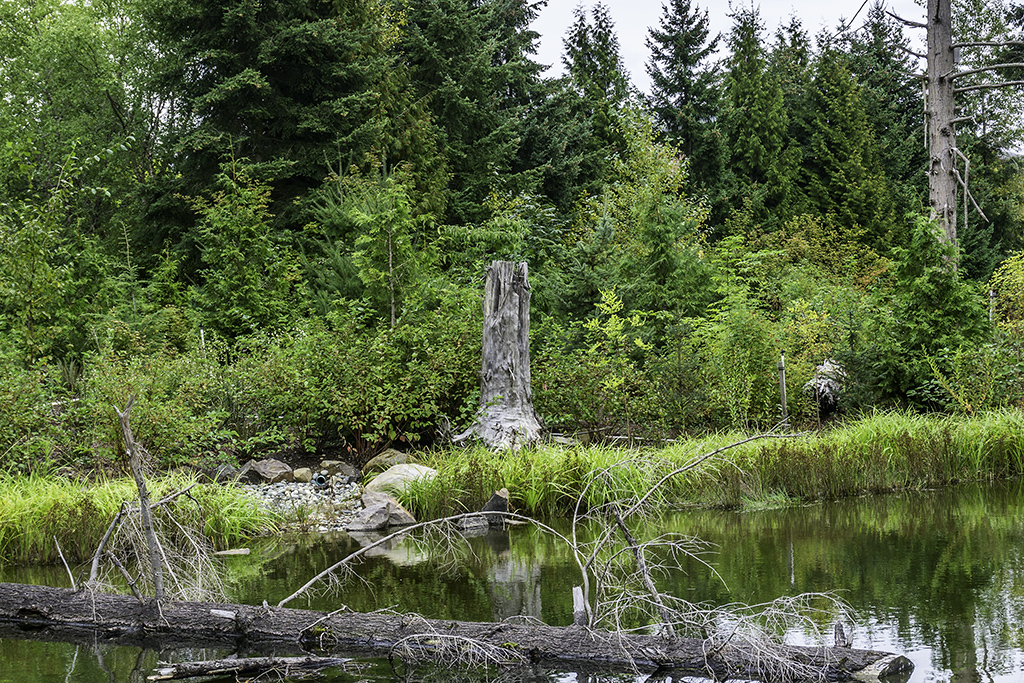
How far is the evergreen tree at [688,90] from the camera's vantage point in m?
28.9

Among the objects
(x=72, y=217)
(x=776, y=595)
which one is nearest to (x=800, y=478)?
(x=776, y=595)

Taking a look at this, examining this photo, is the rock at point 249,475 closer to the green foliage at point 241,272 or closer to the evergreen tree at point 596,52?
the green foliage at point 241,272

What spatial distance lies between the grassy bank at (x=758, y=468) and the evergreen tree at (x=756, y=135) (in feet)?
62.1

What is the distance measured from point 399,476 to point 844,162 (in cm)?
2489

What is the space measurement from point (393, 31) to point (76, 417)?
49.8 ft

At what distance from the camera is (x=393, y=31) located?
72.8 ft

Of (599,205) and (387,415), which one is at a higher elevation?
(599,205)

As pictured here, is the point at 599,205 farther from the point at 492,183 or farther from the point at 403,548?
the point at 403,548

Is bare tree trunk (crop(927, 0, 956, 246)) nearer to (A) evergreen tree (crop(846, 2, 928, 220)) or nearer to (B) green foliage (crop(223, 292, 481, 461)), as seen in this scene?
(B) green foliage (crop(223, 292, 481, 461))

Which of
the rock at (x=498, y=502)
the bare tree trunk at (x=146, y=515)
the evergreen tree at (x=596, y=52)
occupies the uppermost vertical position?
the evergreen tree at (x=596, y=52)

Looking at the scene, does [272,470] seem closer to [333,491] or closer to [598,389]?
[333,491]

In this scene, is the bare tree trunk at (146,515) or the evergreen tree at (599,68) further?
the evergreen tree at (599,68)

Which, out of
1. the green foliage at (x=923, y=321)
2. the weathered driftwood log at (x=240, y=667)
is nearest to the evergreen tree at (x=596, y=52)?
the green foliage at (x=923, y=321)

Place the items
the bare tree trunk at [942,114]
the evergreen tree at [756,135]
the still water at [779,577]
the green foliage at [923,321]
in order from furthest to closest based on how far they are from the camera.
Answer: the evergreen tree at [756,135] < the bare tree trunk at [942,114] < the green foliage at [923,321] < the still water at [779,577]
